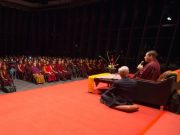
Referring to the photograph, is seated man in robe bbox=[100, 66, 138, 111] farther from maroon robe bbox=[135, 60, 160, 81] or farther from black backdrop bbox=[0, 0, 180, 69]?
black backdrop bbox=[0, 0, 180, 69]

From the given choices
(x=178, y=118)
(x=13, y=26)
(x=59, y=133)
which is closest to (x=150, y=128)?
(x=178, y=118)

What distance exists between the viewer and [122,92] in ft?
14.5

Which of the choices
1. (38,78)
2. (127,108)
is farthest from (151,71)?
(38,78)

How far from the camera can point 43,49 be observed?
15.3m

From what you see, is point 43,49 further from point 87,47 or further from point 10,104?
point 10,104

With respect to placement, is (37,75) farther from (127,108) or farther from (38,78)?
(127,108)

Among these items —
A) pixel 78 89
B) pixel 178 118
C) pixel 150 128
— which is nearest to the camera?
pixel 150 128

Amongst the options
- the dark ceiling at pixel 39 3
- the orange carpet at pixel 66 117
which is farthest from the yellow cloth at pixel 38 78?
the dark ceiling at pixel 39 3

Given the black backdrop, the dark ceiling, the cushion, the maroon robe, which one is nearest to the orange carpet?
the cushion

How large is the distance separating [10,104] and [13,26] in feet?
35.1

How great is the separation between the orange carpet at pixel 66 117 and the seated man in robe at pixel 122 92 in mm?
150

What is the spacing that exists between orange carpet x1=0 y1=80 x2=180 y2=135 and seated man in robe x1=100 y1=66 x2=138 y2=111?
150 millimetres

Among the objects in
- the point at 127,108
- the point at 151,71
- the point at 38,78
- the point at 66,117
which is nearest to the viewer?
the point at 66,117

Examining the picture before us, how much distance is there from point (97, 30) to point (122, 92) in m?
8.26
